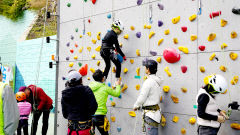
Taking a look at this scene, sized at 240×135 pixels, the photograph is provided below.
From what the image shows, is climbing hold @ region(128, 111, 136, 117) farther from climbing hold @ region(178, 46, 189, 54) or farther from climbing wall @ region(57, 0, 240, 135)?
climbing hold @ region(178, 46, 189, 54)

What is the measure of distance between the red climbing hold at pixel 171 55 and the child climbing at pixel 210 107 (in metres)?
1.12

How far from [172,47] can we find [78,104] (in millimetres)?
2074

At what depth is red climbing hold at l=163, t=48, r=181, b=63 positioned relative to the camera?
479 cm

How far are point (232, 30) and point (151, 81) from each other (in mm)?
1462

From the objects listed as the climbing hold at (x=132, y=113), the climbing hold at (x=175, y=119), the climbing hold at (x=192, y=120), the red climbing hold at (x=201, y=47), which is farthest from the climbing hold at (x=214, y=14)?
the climbing hold at (x=132, y=113)

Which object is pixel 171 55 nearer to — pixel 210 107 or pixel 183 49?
pixel 183 49

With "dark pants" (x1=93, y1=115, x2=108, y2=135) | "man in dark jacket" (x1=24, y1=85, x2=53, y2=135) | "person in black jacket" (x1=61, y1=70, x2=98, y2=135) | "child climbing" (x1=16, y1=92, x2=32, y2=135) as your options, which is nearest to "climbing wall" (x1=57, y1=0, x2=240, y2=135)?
"dark pants" (x1=93, y1=115, x2=108, y2=135)

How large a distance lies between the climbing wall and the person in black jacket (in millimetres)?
1664

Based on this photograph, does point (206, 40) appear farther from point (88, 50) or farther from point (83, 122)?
point (88, 50)

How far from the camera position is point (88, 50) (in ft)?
22.1

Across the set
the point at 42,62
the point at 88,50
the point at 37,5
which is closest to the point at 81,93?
the point at 88,50

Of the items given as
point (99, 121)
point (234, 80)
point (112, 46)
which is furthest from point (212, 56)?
point (99, 121)

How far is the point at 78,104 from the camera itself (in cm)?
380

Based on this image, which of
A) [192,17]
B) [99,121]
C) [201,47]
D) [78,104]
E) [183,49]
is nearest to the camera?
[78,104]
